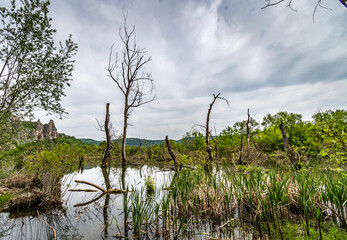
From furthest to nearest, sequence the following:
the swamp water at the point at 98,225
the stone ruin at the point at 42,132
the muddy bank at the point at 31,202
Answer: the stone ruin at the point at 42,132, the muddy bank at the point at 31,202, the swamp water at the point at 98,225

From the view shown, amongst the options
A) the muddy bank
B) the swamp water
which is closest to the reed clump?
the swamp water

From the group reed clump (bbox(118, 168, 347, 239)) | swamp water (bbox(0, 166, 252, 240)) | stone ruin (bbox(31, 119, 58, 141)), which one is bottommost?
swamp water (bbox(0, 166, 252, 240))

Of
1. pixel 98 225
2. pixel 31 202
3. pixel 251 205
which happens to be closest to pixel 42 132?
pixel 31 202

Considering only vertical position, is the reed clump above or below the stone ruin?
below

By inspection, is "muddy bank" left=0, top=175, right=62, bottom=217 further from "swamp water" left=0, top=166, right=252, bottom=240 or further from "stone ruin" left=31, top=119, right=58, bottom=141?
"stone ruin" left=31, top=119, right=58, bottom=141

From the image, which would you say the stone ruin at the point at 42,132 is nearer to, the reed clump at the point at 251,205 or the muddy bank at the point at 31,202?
the muddy bank at the point at 31,202

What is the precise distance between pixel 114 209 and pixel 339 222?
4921mm

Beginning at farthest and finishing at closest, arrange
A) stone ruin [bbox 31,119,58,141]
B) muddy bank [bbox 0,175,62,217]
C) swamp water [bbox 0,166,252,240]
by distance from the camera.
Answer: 1. stone ruin [bbox 31,119,58,141]
2. muddy bank [bbox 0,175,62,217]
3. swamp water [bbox 0,166,252,240]

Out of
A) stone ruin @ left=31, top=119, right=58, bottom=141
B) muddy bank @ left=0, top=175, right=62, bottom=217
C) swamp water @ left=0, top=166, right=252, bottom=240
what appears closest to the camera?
swamp water @ left=0, top=166, right=252, bottom=240

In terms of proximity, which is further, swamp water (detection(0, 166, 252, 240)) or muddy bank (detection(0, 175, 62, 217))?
muddy bank (detection(0, 175, 62, 217))

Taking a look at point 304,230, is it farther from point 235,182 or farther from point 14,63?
point 14,63

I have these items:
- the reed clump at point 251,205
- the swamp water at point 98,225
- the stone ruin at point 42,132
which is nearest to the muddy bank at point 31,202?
the swamp water at point 98,225

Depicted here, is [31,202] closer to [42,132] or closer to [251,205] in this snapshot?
[251,205]

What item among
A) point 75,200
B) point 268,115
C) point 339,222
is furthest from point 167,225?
point 268,115
